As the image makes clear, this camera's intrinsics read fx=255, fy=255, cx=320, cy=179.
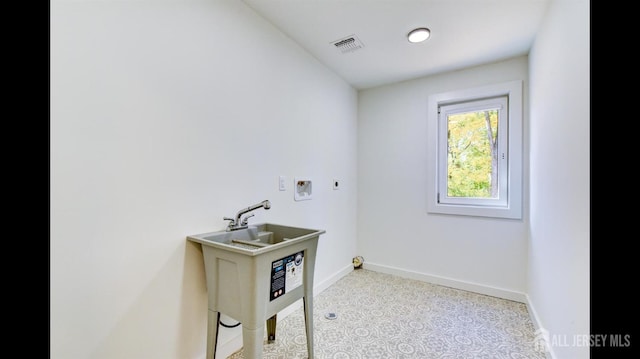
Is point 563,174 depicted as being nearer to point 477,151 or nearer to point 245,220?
point 477,151

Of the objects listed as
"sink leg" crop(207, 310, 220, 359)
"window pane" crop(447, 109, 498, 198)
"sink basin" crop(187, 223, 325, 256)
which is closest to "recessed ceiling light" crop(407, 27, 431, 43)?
"window pane" crop(447, 109, 498, 198)

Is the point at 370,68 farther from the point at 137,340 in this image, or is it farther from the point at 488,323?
the point at 137,340

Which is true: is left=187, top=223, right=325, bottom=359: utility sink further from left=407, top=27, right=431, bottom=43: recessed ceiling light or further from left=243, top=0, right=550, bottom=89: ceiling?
left=407, top=27, right=431, bottom=43: recessed ceiling light

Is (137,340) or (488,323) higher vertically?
(137,340)

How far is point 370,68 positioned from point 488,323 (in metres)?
2.50

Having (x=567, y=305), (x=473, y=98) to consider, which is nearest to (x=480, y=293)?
(x=567, y=305)

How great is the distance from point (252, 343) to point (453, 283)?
7.45 ft

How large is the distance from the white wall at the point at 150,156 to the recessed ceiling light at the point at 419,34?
41.3 inches

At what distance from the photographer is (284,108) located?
2090 mm

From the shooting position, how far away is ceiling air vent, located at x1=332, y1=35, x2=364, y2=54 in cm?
214

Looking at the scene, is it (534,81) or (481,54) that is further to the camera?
(481,54)

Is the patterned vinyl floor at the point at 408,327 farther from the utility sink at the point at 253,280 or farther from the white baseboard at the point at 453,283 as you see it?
the utility sink at the point at 253,280

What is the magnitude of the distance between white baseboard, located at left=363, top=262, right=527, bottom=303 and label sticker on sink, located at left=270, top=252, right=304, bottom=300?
1844 millimetres

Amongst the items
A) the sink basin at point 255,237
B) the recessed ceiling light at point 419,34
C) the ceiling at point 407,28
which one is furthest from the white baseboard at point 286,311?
the recessed ceiling light at point 419,34
